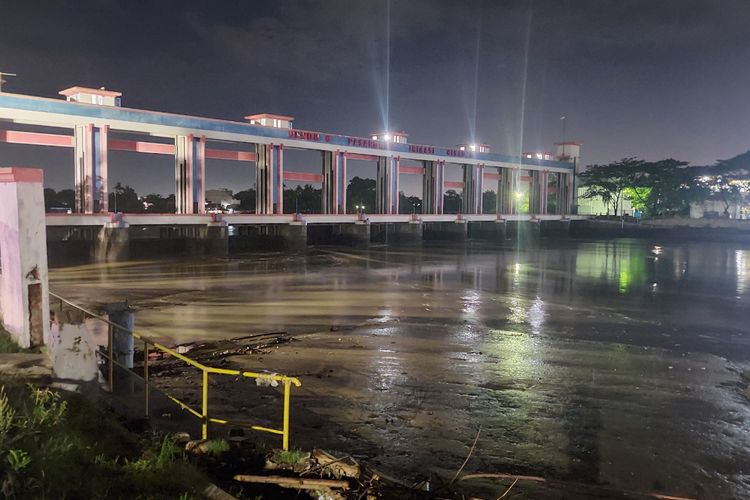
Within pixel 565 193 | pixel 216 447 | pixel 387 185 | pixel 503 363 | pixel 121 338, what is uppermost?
pixel 565 193

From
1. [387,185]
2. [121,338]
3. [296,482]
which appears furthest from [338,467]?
[387,185]

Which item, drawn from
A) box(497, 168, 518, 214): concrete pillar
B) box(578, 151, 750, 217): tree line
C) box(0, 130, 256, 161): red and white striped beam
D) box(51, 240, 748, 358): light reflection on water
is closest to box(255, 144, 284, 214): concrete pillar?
box(0, 130, 256, 161): red and white striped beam

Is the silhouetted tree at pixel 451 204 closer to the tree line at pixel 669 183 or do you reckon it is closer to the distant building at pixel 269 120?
the tree line at pixel 669 183

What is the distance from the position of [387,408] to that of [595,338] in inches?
303

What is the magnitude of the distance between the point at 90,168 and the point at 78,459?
37.7m

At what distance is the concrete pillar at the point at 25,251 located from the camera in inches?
350

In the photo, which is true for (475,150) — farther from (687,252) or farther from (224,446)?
(224,446)

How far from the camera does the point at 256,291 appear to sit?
22328mm

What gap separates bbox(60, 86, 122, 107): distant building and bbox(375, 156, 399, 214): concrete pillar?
2703 cm

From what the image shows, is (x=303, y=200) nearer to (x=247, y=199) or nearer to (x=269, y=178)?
(x=247, y=199)

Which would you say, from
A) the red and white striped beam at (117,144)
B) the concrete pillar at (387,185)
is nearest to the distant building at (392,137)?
the concrete pillar at (387,185)

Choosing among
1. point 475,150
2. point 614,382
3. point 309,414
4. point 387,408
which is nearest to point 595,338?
point 614,382

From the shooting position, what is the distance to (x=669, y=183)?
8088 centimetres

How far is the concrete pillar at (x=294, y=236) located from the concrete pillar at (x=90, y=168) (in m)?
13.8
